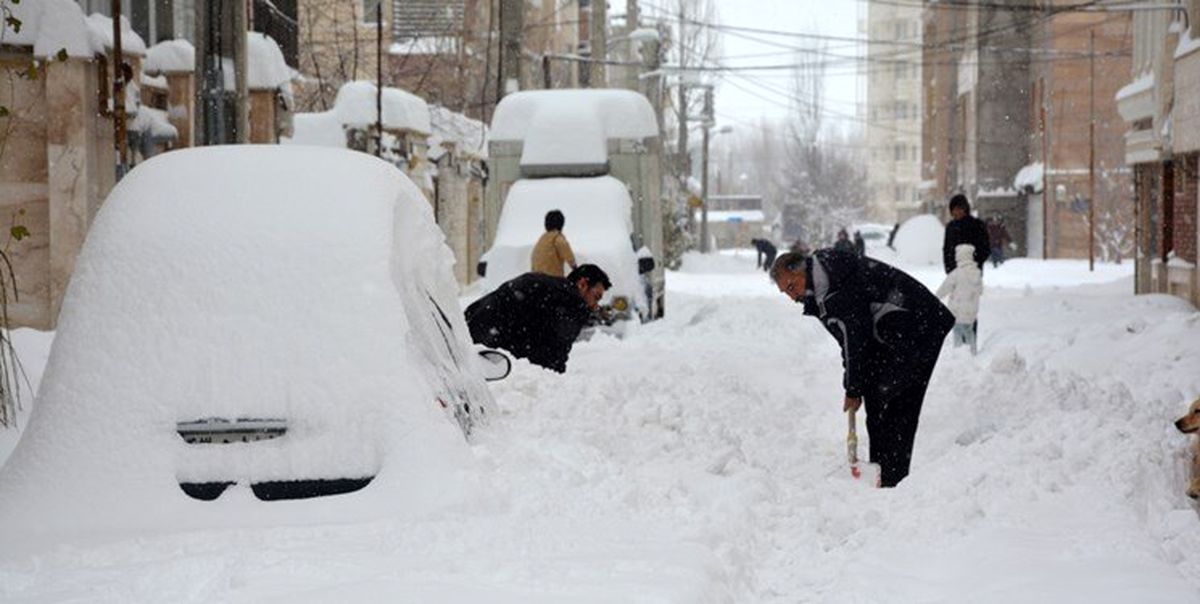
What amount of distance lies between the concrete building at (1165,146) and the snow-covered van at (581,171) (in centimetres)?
647

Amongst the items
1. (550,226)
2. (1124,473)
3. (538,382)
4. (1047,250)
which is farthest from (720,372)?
(1047,250)

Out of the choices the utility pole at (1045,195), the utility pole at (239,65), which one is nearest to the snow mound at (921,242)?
the utility pole at (1045,195)

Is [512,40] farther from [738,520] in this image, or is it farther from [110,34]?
[738,520]

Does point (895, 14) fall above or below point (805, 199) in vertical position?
above

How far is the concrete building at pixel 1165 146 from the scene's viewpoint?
1925 centimetres

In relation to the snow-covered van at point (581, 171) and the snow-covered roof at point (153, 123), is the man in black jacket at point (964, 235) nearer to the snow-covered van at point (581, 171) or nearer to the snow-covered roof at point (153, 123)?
the snow-covered van at point (581, 171)

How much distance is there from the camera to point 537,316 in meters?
9.98

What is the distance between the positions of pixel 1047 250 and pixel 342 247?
161ft

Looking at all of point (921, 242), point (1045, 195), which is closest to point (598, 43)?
point (921, 242)

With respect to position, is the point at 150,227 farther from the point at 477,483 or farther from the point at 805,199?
the point at 805,199

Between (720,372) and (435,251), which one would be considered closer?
(435,251)

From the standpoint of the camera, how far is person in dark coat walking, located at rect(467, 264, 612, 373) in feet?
32.7

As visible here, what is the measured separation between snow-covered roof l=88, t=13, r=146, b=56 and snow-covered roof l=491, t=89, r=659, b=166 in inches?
225

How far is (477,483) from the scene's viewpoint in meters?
5.07
